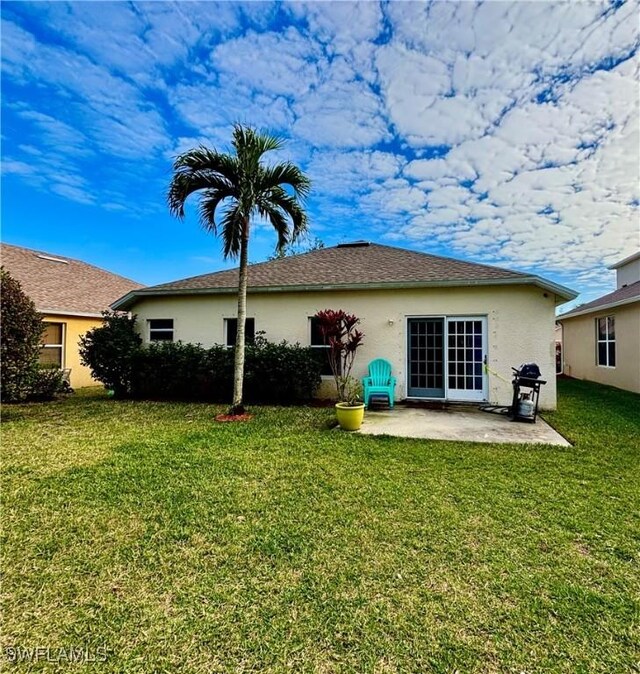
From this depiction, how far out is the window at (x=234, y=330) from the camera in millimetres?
10922

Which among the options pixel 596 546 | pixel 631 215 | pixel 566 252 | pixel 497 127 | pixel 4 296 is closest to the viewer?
pixel 596 546

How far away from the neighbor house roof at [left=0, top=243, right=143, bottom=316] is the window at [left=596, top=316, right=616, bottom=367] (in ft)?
63.2

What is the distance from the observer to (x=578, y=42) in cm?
724

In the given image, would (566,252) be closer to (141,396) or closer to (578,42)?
(578,42)

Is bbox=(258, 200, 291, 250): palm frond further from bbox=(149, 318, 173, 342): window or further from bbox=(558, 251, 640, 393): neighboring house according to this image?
bbox=(558, 251, 640, 393): neighboring house

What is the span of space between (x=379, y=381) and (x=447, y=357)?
1944 mm

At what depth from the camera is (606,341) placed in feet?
45.5

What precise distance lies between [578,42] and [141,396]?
13.7m

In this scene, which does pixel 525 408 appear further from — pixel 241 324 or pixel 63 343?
pixel 63 343

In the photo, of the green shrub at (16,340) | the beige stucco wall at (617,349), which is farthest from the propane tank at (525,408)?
the green shrub at (16,340)

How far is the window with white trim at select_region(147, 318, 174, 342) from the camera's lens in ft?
38.9

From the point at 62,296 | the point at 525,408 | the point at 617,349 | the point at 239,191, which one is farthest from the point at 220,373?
the point at 617,349

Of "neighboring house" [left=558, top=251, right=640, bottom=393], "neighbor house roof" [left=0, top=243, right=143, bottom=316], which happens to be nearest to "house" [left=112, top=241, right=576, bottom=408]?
"neighbor house roof" [left=0, top=243, right=143, bottom=316]

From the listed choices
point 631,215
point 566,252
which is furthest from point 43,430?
point 566,252
